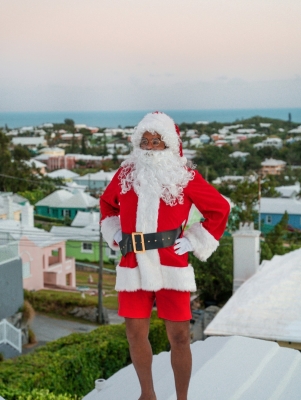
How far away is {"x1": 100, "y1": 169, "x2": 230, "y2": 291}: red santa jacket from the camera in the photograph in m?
3.03

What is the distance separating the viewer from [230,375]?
3771 millimetres

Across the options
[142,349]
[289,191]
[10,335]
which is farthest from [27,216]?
[289,191]

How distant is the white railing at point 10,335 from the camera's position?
1227 cm

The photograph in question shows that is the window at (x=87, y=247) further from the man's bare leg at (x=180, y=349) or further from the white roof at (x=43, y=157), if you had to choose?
the white roof at (x=43, y=157)

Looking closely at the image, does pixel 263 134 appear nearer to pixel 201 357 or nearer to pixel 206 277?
pixel 206 277

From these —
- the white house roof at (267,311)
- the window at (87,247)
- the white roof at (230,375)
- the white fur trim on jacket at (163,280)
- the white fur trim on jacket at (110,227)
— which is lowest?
the window at (87,247)

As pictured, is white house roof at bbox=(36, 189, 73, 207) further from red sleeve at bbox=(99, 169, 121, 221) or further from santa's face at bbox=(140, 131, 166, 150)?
santa's face at bbox=(140, 131, 166, 150)

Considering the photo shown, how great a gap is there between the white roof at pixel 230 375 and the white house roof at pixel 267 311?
2.16m

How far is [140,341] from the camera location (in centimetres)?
310

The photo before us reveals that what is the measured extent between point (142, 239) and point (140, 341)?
1.61 ft

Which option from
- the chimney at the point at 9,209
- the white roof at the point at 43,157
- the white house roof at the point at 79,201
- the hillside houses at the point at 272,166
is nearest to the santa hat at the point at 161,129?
the chimney at the point at 9,209

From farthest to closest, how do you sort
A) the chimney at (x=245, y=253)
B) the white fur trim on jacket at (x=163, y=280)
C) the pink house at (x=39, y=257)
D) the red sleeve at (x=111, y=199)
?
the pink house at (x=39, y=257) → the chimney at (x=245, y=253) → the red sleeve at (x=111, y=199) → the white fur trim on jacket at (x=163, y=280)

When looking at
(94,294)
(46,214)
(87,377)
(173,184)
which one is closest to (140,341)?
(173,184)

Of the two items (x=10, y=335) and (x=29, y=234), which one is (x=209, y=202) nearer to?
(x=10, y=335)
